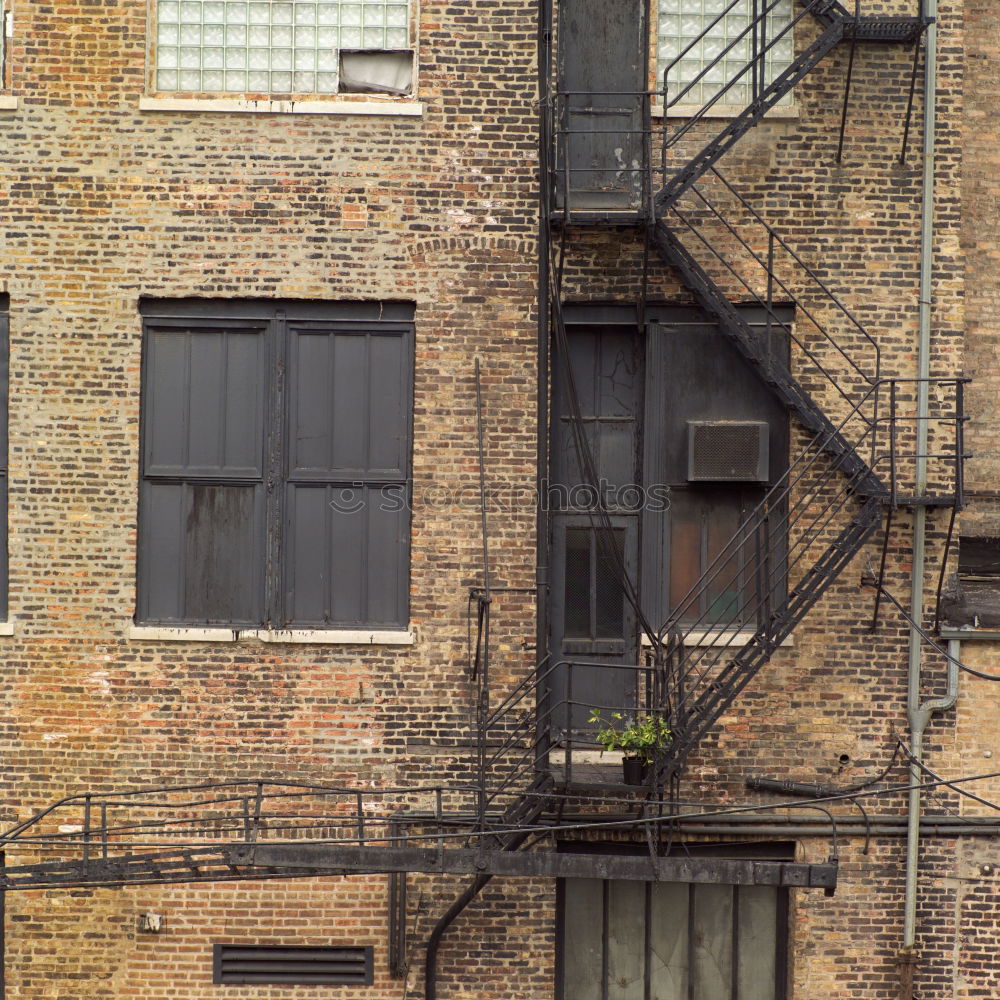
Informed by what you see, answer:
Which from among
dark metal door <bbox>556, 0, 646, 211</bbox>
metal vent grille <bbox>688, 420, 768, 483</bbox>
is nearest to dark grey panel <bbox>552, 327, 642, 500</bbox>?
metal vent grille <bbox>688, 420, 768, 483</bbox>

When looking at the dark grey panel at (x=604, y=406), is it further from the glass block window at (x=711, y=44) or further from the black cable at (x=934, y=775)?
the black cable at (x=934, y=775)

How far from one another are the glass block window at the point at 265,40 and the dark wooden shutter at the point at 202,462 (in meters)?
2.18

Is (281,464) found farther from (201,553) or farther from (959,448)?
(959,448)

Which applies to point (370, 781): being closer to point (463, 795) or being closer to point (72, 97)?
→ point (463, 795)

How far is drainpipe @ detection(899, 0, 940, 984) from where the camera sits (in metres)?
10.5

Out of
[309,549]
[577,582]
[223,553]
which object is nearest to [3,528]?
[223,553]

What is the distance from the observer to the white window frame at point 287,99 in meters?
10.7

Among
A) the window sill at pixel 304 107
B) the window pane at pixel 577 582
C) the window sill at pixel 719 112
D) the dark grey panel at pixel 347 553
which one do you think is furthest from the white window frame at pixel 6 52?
the window pane at pixel 577 582

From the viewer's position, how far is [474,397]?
35.2ft

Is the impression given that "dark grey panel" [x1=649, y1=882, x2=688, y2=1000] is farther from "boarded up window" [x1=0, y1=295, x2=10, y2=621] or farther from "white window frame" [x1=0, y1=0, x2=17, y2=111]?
"white window frame" [x1=0, y1=0, x2=17, y2=111]

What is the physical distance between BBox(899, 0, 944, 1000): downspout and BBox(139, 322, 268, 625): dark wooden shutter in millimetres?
5708

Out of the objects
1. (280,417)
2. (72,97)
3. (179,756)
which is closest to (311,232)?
(280,417)

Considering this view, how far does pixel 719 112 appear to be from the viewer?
10.9 m

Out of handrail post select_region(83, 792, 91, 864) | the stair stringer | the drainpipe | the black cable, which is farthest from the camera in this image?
the drainpipe
